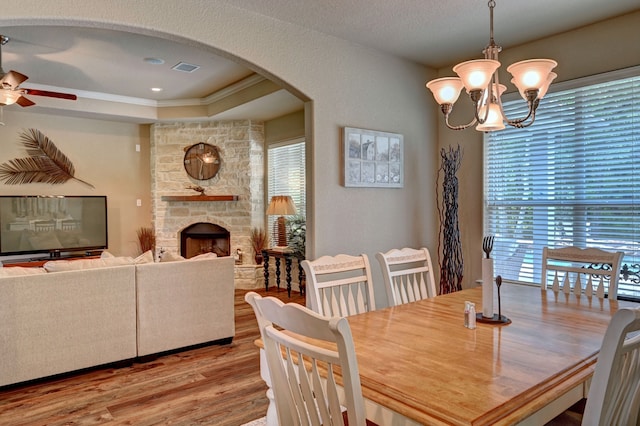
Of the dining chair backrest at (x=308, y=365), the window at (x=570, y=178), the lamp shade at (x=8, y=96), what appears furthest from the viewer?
the lamp shade at (x=8, y=96)

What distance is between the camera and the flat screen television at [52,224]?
19.6 feet

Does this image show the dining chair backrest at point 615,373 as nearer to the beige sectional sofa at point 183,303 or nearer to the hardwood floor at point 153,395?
the hardwood floor at point 153,395

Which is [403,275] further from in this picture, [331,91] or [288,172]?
[288,172]

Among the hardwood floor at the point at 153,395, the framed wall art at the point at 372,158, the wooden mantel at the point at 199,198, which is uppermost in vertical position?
the framed wall art at the point at 372,158

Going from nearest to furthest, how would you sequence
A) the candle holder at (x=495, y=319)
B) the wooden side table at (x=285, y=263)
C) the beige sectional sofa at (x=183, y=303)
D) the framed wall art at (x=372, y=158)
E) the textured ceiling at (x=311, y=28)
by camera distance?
the candle holder at (x=495, y=319)
the textured ceiling at (x=311, y=28)
the beige sectional sofa at (x=183, y=303)
the framed wall art at (x=372, y=158)
the wooden side table at (x=285, y=263)

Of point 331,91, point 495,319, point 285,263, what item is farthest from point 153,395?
point 285,263

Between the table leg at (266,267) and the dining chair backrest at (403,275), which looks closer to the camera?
the dining chair backrest at (403,275)

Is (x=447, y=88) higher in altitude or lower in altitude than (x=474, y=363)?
higher

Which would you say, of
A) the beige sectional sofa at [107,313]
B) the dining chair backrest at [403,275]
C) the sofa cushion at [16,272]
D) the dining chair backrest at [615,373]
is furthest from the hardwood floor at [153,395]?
the dining chair backrest at [615,373]

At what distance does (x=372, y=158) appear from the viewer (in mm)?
4062

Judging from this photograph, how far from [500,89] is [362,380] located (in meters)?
1.88

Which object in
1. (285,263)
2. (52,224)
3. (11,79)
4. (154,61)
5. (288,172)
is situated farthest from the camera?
(288,172)

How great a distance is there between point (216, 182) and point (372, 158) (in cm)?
371

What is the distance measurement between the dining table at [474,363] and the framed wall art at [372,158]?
187 centimetres
